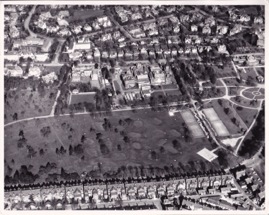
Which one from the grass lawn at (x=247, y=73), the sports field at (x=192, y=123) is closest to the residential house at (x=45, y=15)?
the sports field at (x=192, y=123)

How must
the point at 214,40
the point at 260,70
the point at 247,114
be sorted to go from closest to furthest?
the point at 247,114 < the point at 260,70 < the point at 214,40

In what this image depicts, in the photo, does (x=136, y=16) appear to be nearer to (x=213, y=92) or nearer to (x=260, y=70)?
(x=213, y=92)

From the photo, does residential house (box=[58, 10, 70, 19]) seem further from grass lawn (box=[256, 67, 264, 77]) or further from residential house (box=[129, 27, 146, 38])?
grass lawn (box=[256, 67, 264, 77])

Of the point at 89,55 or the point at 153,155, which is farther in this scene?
the point at 89,55

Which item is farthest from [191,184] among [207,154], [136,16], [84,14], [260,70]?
[84,14]

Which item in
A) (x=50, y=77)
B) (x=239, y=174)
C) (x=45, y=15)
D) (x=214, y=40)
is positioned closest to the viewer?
(x=239, y=174)
